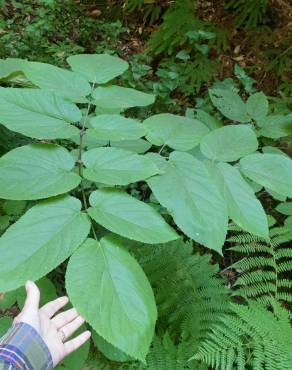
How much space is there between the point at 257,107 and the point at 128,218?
1408 mm

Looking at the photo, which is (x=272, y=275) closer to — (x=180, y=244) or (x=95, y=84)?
(x=180, y=244)

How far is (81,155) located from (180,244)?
4.28ft

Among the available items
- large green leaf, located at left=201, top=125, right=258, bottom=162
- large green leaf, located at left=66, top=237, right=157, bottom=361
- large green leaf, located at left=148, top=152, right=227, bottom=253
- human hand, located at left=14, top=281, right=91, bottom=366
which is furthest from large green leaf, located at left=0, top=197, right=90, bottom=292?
large green leaf, located at left=201, top=125, right=258, bottom=162

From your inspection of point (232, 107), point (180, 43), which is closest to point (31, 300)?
point (232, 107)

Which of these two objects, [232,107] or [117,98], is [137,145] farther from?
[232,107]

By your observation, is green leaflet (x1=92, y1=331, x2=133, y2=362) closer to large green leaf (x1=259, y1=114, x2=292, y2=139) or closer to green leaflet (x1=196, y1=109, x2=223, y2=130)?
large green leaf (x1=259, y1=114, x2=292, y2=139)

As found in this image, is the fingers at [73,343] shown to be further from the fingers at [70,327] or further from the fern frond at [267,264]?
the fern frond at [267,264]

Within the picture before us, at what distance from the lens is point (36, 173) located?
42.1 inches

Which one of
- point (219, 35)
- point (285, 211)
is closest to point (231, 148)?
point (285, 211)

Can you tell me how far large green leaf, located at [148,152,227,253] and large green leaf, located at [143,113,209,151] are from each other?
0.14 meters

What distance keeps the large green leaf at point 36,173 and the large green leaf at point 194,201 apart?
0.77 ft

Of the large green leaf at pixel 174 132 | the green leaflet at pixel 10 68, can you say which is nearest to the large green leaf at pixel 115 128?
the large green leaf at pixel 174 132

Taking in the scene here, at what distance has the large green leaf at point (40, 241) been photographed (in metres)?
0.88

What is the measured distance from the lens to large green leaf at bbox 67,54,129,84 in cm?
142
